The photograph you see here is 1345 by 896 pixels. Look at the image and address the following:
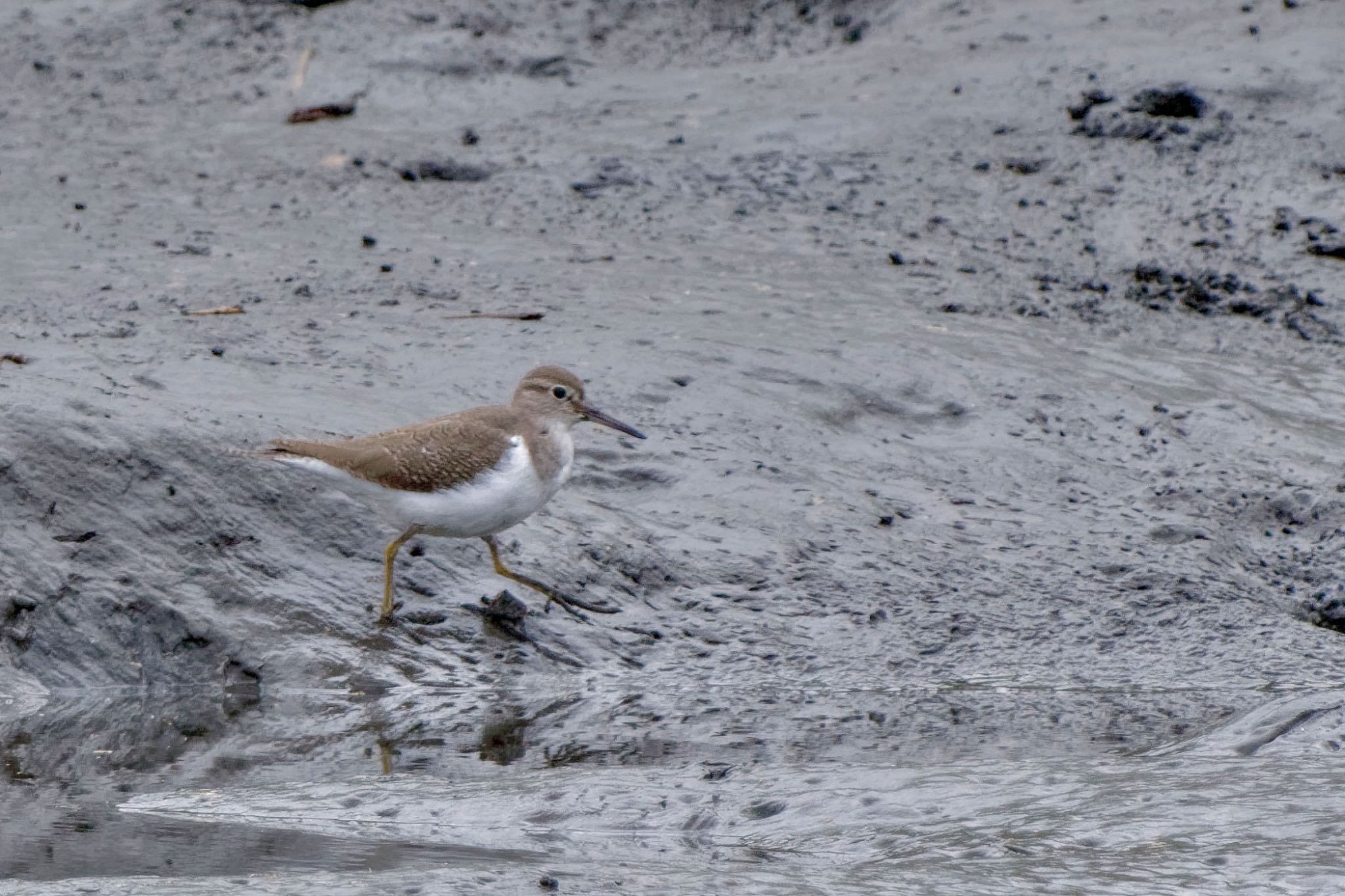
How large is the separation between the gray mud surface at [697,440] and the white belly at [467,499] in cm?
45

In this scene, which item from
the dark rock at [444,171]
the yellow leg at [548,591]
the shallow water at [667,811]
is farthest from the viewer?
the dark rock at [444,171]

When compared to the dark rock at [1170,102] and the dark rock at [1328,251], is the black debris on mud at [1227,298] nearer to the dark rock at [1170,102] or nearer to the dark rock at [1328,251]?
the dark rock at [1328,251]

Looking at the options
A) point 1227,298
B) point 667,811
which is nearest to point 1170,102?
point 1227,298

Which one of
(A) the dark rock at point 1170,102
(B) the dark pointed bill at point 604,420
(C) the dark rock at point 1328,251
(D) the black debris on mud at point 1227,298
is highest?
(A) the dark rock at point 1170,102

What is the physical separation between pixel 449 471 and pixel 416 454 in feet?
0.54

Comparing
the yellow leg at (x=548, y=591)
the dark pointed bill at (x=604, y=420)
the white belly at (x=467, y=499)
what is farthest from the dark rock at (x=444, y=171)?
the white belly at (x=467, y=499)

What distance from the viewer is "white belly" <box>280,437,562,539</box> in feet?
20.8

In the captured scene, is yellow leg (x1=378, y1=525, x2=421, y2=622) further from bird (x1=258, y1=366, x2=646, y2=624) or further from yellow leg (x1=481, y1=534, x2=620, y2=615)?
yellow leg (x1=481, y1=534, x2=620, y2=615)

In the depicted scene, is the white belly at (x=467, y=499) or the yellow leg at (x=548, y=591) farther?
the yellow leg at (x=548, y=591)

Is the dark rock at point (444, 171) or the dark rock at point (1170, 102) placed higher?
the dark rock at point (1170, 102)

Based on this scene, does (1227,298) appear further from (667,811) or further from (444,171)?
(667,811)

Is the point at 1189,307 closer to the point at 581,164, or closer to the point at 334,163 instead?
the point at 581,164

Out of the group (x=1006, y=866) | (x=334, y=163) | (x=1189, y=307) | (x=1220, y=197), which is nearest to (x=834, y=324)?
(x=1189, y=307)

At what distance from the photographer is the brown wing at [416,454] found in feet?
20.9
